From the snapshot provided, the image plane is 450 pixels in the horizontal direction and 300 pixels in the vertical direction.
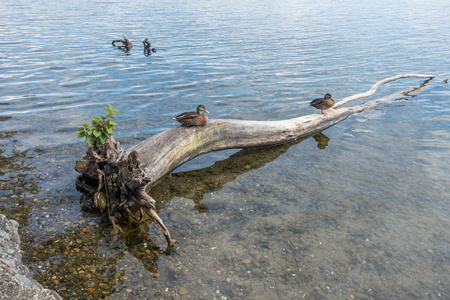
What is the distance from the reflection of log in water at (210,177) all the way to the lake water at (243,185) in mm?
50

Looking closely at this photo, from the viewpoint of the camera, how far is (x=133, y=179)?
255 inches

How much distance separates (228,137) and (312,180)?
2.51 metres

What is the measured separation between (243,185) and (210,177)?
36.2 inches

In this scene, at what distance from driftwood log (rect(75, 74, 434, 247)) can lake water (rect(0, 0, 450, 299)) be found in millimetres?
444

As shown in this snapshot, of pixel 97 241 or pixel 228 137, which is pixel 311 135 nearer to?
pixel 228 137

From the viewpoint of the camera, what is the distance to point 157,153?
7.90 m

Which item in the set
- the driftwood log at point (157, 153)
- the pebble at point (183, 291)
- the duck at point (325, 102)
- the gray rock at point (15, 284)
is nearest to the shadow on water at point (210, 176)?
the driftwood log at point (157, 153)

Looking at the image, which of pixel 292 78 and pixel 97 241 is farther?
pixel 292 78

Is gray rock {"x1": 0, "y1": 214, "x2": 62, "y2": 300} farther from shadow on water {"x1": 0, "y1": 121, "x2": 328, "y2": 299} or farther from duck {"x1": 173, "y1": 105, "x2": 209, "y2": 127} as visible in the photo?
→ duck {"x1": 173, "y1": 105, "x2": 209, "y2": 127}

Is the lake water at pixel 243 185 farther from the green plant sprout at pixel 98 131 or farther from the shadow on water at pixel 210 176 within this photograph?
the green plant sprout at pixel 98 131

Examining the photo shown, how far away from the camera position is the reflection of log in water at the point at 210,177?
26.8ft

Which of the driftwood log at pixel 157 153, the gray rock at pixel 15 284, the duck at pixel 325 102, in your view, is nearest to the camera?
the gray rock at pixel 15 284

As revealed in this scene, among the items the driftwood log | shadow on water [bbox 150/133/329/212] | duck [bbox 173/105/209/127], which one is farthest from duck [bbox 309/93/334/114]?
duck [bbox 173/105/209/127]

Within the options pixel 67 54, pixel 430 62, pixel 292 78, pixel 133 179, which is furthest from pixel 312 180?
pixel 67 54
